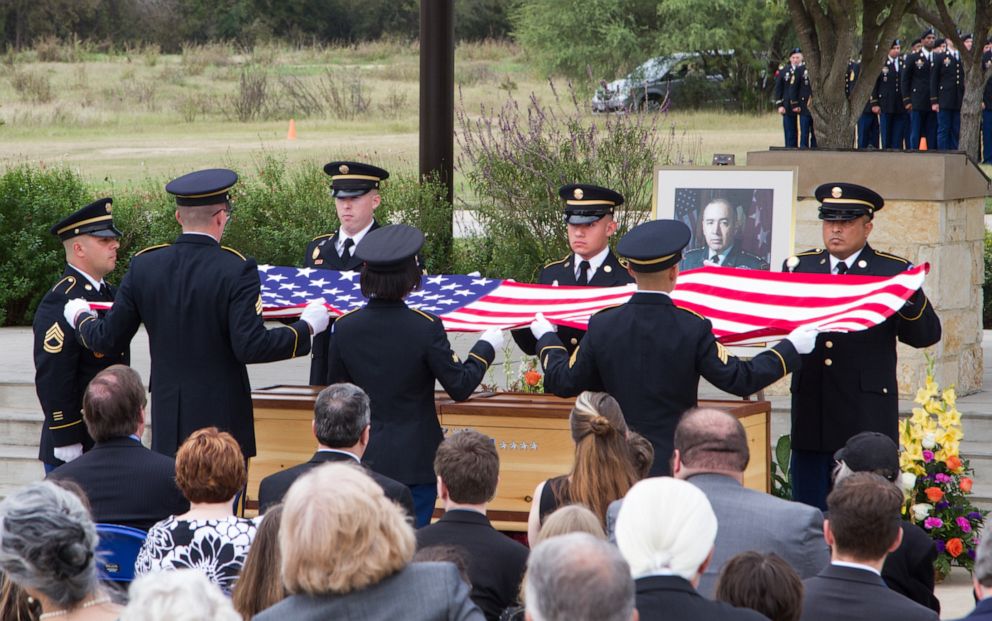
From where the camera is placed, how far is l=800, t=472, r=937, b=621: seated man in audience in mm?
3139

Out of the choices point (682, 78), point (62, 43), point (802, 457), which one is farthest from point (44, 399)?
point (62, 43)

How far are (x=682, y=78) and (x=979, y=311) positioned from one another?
1110 inches

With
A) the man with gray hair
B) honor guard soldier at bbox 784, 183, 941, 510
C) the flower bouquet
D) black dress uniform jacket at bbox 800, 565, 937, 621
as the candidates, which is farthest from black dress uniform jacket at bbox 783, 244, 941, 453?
the man with gray hair

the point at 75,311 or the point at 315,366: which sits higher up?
the point at 75,311

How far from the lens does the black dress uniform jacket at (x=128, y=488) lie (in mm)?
4125

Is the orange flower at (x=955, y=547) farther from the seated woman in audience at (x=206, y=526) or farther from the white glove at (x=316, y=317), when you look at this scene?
the seated woman in audience at (x=206, y=526)

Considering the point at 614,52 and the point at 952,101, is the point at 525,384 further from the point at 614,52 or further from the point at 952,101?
the point at 614,52

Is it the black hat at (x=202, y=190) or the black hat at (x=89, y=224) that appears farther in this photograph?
the black hat at (x=89, y=224)

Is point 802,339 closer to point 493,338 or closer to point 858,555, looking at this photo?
point 493,338

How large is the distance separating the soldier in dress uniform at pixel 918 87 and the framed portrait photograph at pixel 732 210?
15.6m

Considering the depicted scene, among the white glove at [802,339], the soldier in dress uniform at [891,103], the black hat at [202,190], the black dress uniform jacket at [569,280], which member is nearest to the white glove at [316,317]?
the black hat at [202,190]

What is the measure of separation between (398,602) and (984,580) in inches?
50.5

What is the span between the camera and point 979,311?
8.12m

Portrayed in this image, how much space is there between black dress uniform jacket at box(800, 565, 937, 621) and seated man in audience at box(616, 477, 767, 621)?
36 cm
